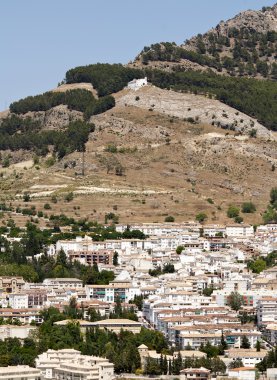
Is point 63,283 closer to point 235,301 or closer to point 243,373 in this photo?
point 235,301

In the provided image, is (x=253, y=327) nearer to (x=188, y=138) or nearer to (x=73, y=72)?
(x=188, y=138)

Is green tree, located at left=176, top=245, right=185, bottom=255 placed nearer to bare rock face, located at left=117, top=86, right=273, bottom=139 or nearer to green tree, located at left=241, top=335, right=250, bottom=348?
green tree, located at left=241, top=335, right=250, bottom=348

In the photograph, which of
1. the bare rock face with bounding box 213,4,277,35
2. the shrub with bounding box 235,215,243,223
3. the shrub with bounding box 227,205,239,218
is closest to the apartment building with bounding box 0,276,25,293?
the shrub with bounding box 235,215,243,223

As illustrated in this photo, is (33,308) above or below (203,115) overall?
below

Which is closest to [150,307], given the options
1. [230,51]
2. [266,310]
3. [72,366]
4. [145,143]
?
[266,310]

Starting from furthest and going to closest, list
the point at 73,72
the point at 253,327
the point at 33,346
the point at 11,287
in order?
the point at 73,72, the point at 11,287, the point at 253,327, the point at 33,346

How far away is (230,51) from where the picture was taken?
192625 millimetres

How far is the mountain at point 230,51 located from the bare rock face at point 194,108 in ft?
43.7

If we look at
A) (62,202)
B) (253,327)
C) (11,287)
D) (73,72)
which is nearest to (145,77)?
(73,72)

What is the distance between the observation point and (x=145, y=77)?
559ft

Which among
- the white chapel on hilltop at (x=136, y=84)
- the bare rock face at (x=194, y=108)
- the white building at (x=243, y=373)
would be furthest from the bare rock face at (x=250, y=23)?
the white building at (x=243, y=373)

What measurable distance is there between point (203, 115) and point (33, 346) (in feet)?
267

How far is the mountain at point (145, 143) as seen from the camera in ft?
451

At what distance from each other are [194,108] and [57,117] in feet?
49.8
